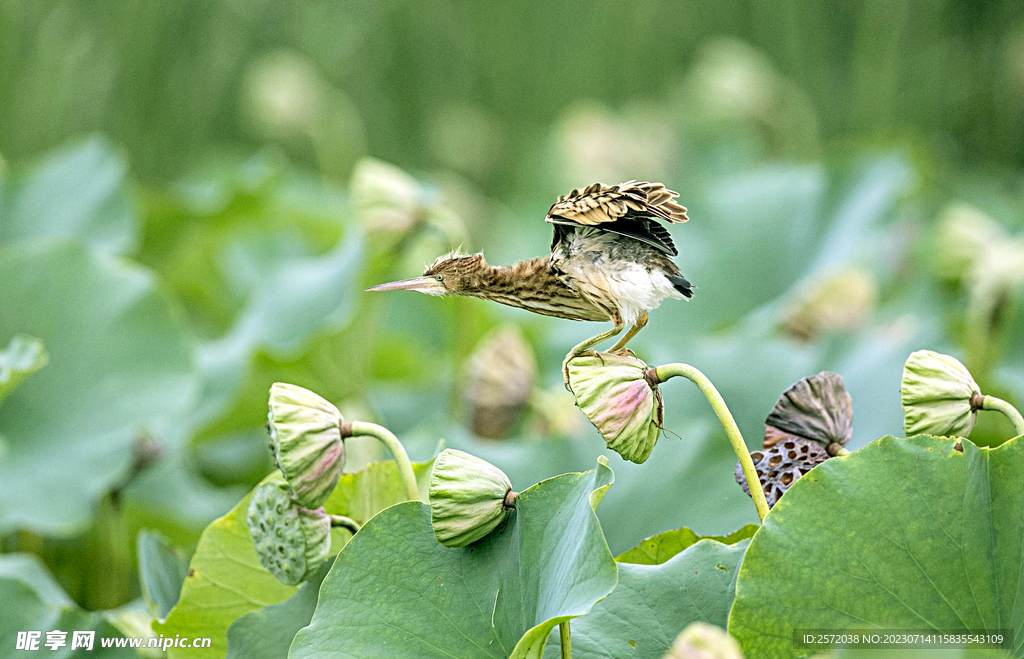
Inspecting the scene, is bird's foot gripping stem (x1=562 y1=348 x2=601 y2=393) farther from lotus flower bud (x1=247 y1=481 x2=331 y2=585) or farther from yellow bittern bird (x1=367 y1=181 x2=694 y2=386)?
lotus flower bud (x1=247 y1=481 x2=331 y2=585)

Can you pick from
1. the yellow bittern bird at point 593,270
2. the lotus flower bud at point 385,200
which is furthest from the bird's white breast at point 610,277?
the lotus flower bud at point 385,200

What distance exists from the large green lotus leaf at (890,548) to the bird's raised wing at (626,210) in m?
0.18

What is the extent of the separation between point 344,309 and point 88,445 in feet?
1.40

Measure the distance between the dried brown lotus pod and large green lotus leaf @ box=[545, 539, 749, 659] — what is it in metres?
0.10

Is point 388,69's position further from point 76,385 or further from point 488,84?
point 76,385

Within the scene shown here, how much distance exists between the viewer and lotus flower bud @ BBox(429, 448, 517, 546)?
583mm

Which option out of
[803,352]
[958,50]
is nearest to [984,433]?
[803,352]

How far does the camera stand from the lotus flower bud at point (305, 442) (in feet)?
1.98

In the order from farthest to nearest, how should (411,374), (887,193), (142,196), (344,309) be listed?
(142,196) < (411,374) < (887,193) < (344,309)

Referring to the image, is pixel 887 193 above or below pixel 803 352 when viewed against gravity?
above

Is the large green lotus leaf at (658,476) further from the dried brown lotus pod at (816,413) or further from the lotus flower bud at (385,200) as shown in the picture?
the lotus flower bud at (385,200)

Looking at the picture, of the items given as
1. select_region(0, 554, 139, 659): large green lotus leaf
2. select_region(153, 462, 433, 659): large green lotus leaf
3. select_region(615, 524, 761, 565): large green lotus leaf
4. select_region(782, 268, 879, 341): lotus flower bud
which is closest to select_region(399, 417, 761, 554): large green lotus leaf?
select_region(615, 524, 761, 565): large green lotus leaf

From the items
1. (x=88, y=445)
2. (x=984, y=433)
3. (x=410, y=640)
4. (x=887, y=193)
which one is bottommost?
(x=88, y=445)

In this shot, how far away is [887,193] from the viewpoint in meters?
1.69
